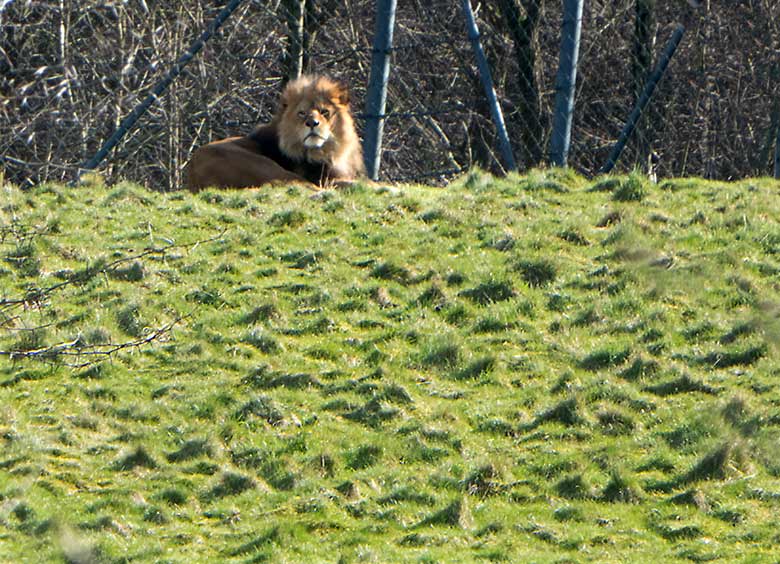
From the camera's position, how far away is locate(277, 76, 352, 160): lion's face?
11.9 m

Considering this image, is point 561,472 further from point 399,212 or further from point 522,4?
point 522,4

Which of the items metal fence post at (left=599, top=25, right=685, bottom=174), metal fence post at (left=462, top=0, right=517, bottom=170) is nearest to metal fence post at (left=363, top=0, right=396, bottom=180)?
metal fence post at (left=462, top=0, right=517, bottom=170)

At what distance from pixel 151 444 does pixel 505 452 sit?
1842 millimetres

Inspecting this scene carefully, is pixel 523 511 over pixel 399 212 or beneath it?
beneath

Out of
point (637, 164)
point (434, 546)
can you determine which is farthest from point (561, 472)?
point (637, 164)

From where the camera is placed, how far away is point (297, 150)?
1203cm

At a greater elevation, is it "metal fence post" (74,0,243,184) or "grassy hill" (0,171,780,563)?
"metal fence post" (74,0,243,184)

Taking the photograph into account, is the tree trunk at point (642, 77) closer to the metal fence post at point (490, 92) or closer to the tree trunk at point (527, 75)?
the tree trunk at point (527, 75)

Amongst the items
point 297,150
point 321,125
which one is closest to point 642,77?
point 321,125

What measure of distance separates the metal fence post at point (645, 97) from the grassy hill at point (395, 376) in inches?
23.2

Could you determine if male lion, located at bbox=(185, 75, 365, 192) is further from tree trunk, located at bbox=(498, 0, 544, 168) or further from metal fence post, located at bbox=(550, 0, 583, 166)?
metal fence post, located at bbox=(550, 0, 583, 166)

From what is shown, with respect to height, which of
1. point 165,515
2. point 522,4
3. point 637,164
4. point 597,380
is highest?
point 522,4

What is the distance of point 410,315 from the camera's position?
9.35 metres

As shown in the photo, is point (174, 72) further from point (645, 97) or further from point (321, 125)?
point (645, 97)
